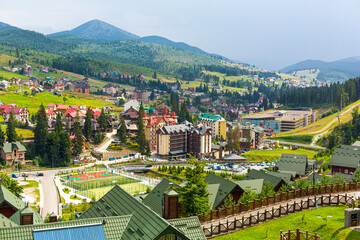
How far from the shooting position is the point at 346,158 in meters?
73.9

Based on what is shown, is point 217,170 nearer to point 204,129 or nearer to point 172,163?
point 172,163

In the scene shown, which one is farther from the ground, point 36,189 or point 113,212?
point 113,212

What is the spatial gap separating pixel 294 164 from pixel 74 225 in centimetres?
6702

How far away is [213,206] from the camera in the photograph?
4656 cm

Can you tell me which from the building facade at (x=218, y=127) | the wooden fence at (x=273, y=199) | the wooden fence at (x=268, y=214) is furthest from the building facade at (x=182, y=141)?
the wooden fence at (x=268, y=214)

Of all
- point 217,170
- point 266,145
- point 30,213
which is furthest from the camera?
point 266,145

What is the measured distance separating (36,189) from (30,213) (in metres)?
62.9

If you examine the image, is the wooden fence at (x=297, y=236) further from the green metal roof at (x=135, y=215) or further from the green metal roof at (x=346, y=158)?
the green metal roof at (x=346, y=158)

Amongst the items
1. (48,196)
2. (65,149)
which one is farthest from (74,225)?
(65,149)

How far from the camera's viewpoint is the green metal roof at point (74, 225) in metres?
20.9

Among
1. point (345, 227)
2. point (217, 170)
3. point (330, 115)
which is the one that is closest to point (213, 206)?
point (345, 227)

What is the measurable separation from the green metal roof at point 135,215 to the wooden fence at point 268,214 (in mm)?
7567

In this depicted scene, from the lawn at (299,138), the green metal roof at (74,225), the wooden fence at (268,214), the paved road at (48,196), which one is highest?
the green metal roof at (74,225)

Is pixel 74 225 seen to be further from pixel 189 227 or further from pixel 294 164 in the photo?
pixel 294 164
